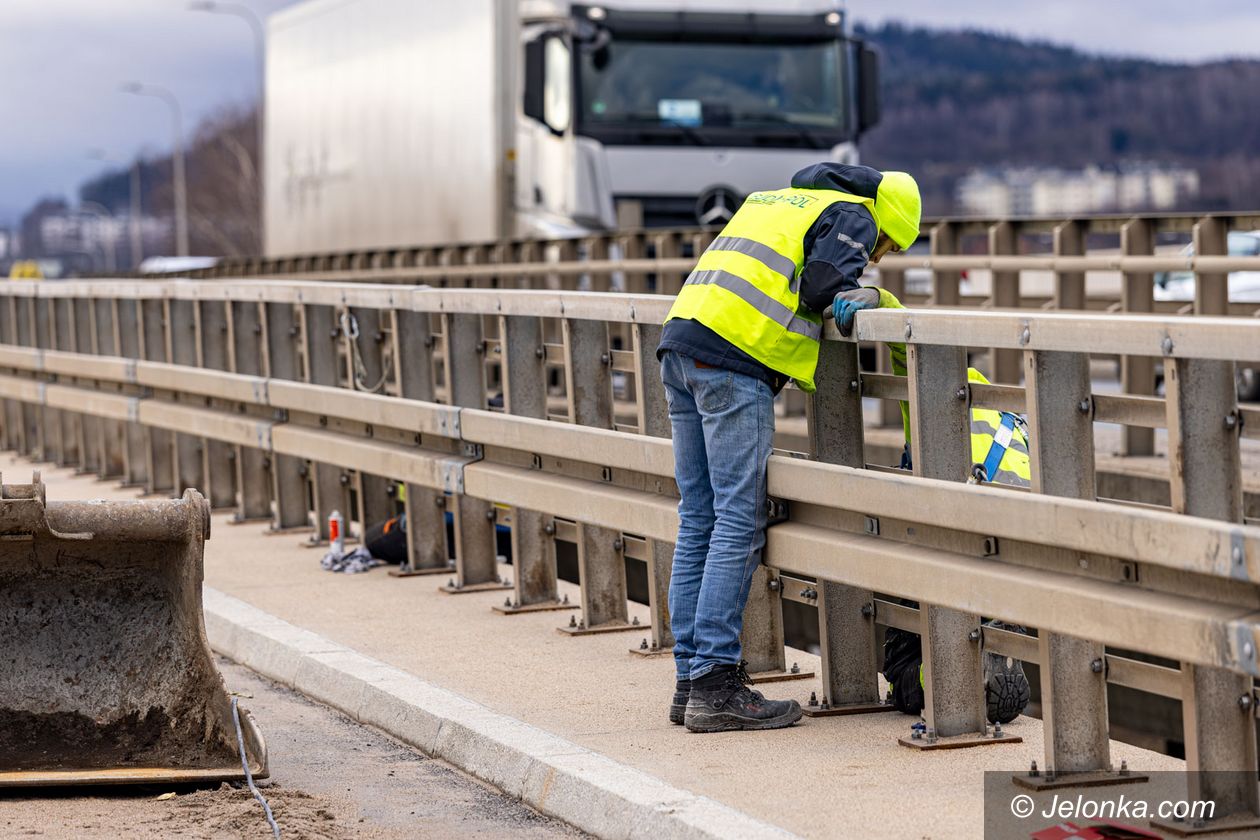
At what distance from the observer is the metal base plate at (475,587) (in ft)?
29.7

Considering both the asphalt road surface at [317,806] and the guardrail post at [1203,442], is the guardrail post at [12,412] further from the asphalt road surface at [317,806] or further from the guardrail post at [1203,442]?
the guardrail post at [1203,442]

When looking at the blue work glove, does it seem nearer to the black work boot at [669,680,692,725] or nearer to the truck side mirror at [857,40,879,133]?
the black work boot at [669,680,692,725]

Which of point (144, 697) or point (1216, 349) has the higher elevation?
point (1216, 349)

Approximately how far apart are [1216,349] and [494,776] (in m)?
2.49

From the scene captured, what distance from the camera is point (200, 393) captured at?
11523 mm

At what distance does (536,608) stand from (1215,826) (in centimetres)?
403

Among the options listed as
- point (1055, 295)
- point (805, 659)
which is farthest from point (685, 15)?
point (805, 659)

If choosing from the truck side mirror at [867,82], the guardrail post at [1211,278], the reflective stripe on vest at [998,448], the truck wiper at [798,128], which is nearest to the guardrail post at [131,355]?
the guardrail post at [1211,278]

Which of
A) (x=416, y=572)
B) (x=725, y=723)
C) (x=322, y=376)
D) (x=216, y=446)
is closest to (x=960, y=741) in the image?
(x=725, y=723)

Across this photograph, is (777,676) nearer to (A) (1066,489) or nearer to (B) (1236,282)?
(A) (1066,489)

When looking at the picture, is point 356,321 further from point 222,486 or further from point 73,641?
point 73,641

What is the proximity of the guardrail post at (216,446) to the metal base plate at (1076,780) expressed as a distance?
7429 mm

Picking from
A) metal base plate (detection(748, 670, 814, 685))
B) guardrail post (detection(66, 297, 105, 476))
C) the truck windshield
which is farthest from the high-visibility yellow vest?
the truck windshield

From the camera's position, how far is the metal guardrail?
189 inches
